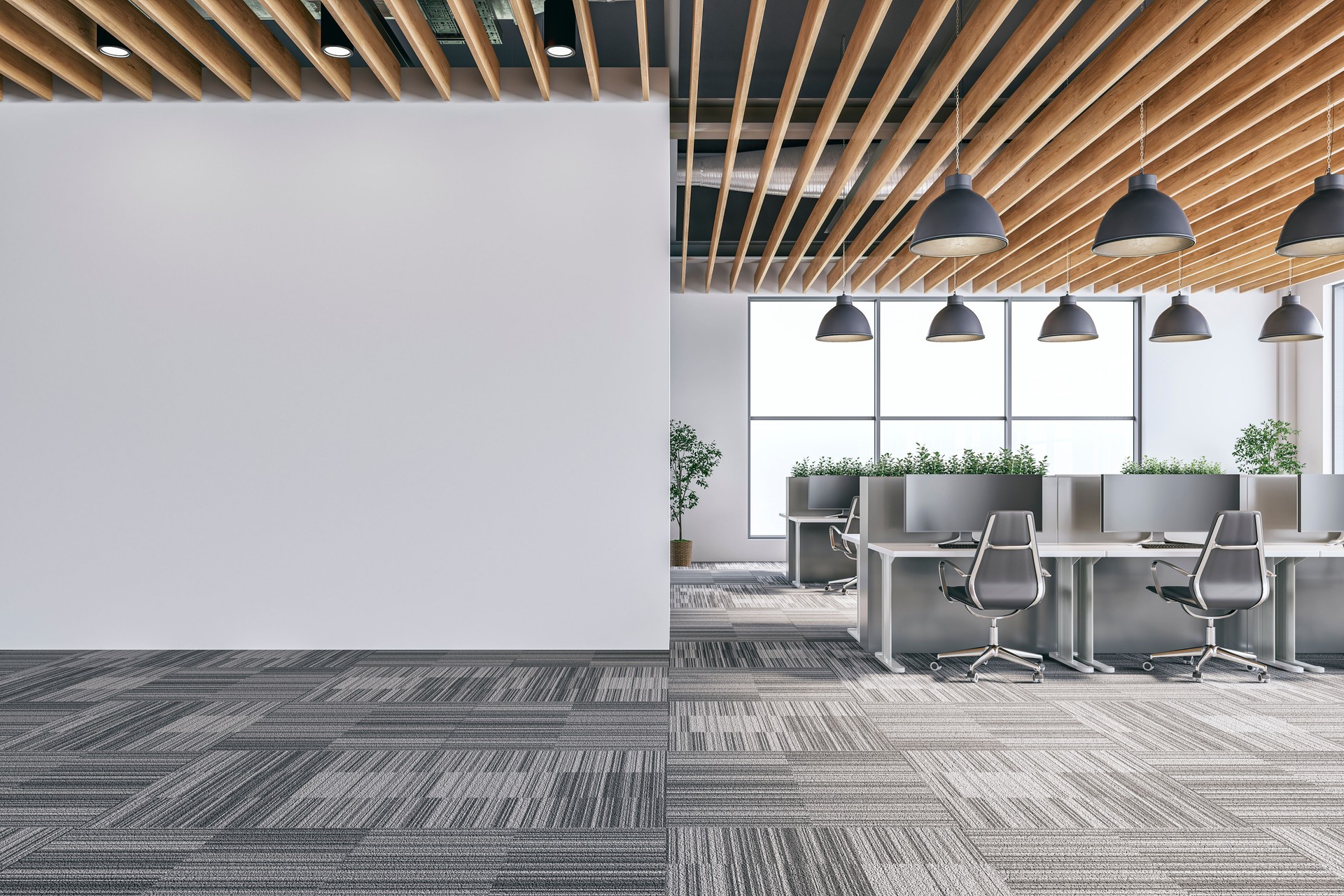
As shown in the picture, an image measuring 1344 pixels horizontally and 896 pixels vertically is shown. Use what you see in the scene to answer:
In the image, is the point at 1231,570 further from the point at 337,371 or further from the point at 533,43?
the point at 337,371

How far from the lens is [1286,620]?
5.18 meters

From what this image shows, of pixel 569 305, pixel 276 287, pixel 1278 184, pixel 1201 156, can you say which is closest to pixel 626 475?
pixel 569 305

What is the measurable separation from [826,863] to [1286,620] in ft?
13.8

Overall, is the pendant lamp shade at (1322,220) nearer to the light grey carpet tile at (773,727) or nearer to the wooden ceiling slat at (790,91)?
the wooden ceiling slat at (790,91)

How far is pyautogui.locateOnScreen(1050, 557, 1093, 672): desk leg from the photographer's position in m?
5.24

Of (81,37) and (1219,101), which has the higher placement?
(81,37)

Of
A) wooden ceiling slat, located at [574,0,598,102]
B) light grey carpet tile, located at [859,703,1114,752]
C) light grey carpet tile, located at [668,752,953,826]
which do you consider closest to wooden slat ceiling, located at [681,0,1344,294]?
wooden ceiling slat, located at [574,0,598,102]

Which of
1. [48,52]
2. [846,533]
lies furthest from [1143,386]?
[48,52]

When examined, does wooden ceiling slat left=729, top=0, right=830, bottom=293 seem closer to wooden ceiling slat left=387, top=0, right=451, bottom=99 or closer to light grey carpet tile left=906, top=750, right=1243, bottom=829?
wooden ceiling slat left=387, top=0, right=451, bottom=99

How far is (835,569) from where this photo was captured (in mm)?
8609

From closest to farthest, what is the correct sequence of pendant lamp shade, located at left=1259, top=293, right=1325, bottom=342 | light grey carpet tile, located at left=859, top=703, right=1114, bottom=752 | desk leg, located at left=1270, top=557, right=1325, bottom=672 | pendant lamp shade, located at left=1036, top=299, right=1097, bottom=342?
light grey carpet tile, located at left=859, top=703, right=1114, bottom=752
desk leg, located at left=1270, top=557, right=1325, bottom=672
pendant lamp shade, located at left=1259, top=293, right=1325, bottom=342
pendant lamp shade, located at left=1036, top=299, right=1097, bottom=342

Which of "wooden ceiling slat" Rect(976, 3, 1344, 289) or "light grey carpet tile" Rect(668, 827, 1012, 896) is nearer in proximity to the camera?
"light grey carpet tile" Rect(668, 827, 1012, 896)

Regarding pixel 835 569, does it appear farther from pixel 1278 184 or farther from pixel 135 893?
pixel 135 893

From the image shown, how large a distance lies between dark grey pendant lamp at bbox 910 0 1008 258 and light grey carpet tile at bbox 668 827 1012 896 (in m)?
2.43
